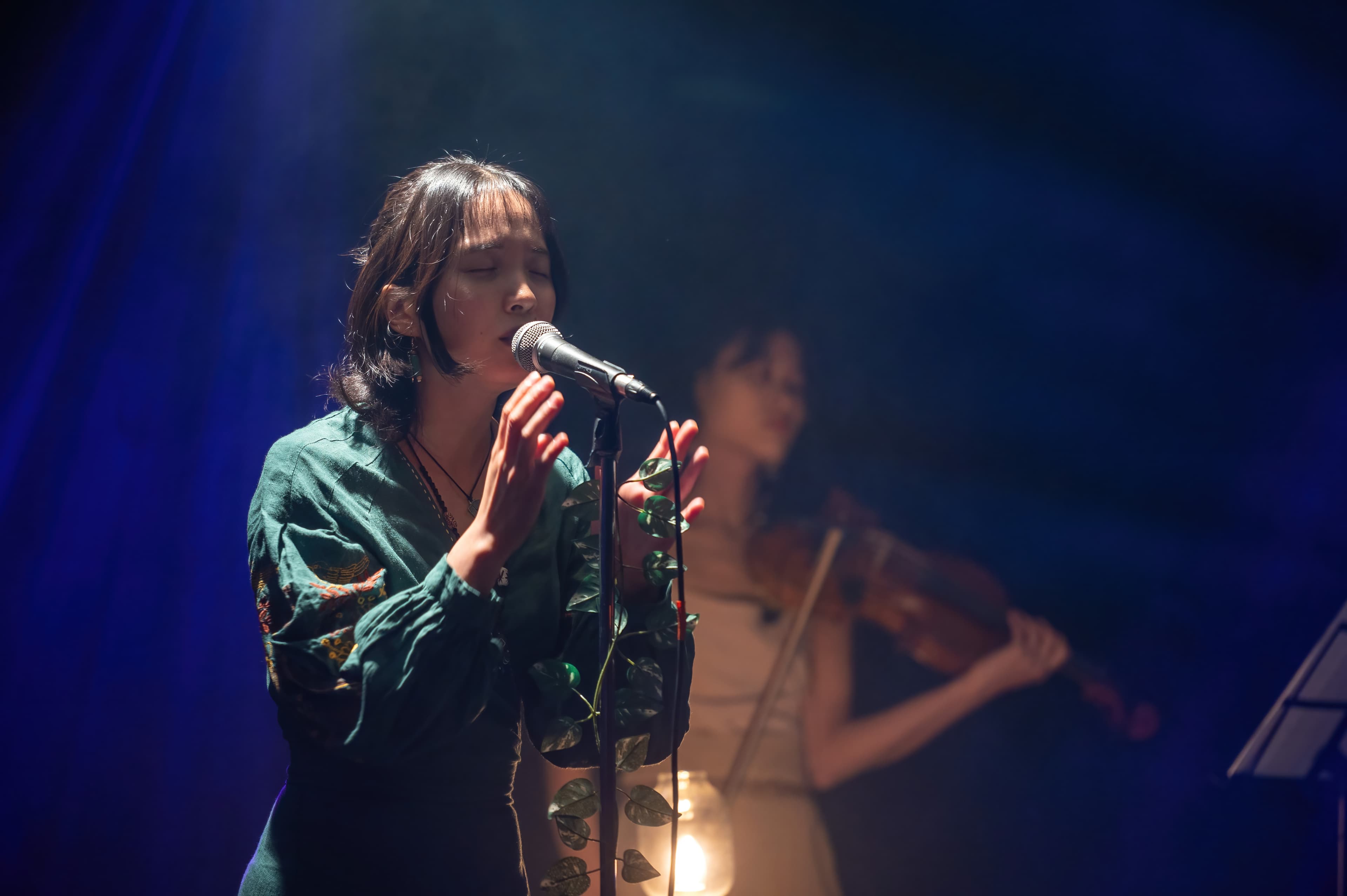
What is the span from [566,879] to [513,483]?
0.44 meters

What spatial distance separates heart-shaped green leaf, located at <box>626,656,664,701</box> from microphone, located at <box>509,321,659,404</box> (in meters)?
0.34

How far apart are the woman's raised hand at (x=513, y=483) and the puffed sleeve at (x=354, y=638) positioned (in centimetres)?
3

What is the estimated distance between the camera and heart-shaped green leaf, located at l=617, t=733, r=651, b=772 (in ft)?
3.29

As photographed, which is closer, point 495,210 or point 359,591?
point 359,591

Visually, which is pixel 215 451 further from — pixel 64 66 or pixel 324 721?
pixel 324 721

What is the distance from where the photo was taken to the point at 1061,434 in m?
2.15

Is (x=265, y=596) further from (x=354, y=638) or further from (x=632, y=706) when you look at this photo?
(x=632, y=706)

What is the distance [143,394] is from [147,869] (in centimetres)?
82

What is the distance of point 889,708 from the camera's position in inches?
82.5

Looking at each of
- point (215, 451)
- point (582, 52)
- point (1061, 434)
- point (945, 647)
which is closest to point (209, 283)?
point (215, 451)

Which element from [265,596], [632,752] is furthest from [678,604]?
[265,596]

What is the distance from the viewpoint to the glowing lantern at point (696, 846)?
1.83 meters

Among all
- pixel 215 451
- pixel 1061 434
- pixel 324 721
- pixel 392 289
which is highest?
pixel 1061 434

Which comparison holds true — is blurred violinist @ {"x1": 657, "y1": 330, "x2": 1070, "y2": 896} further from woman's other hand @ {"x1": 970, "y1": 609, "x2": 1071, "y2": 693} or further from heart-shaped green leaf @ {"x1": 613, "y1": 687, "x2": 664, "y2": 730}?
heart-shaped green leaf @ {"x1": 613, "y1": 687, "x2": 664, "y2": 730}
